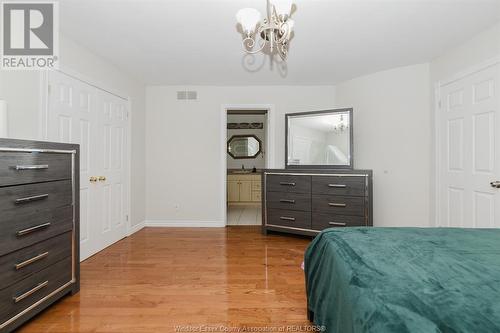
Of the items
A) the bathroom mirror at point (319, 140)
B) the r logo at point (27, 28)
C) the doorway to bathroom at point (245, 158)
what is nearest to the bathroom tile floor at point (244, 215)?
the doorway to bathroom at point (245, 158)

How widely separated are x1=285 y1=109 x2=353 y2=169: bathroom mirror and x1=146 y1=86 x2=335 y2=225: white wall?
1.27 ft

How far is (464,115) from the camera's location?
8.77 ft

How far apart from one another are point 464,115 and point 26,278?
13.4 feet

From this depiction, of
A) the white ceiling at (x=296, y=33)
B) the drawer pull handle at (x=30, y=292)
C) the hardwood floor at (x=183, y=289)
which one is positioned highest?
the white ceiling at (x=296, y=33)

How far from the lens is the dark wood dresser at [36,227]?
1.46 metres

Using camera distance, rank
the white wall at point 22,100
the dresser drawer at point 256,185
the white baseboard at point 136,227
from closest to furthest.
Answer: the white wall at point 22,100 → the white baseboard at point 136,227 → the dresser drawer at point 256,185

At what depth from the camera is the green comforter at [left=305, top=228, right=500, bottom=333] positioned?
2.31ft

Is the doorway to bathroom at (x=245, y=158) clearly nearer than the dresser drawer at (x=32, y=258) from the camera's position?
No

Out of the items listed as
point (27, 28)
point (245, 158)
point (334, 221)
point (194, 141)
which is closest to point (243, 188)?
point (245, 158)

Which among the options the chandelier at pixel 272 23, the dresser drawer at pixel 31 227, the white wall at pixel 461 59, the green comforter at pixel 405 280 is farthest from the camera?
the white wall at pixel 461 59

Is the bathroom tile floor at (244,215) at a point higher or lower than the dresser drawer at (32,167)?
lower

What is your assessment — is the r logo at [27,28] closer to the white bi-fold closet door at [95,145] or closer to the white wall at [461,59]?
the white bi-fold closet door at [95,145]

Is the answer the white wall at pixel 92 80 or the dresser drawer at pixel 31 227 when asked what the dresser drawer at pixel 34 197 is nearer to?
the dresser drawer at pixel 31 227

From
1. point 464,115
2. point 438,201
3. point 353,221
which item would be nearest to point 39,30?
point 353,221
